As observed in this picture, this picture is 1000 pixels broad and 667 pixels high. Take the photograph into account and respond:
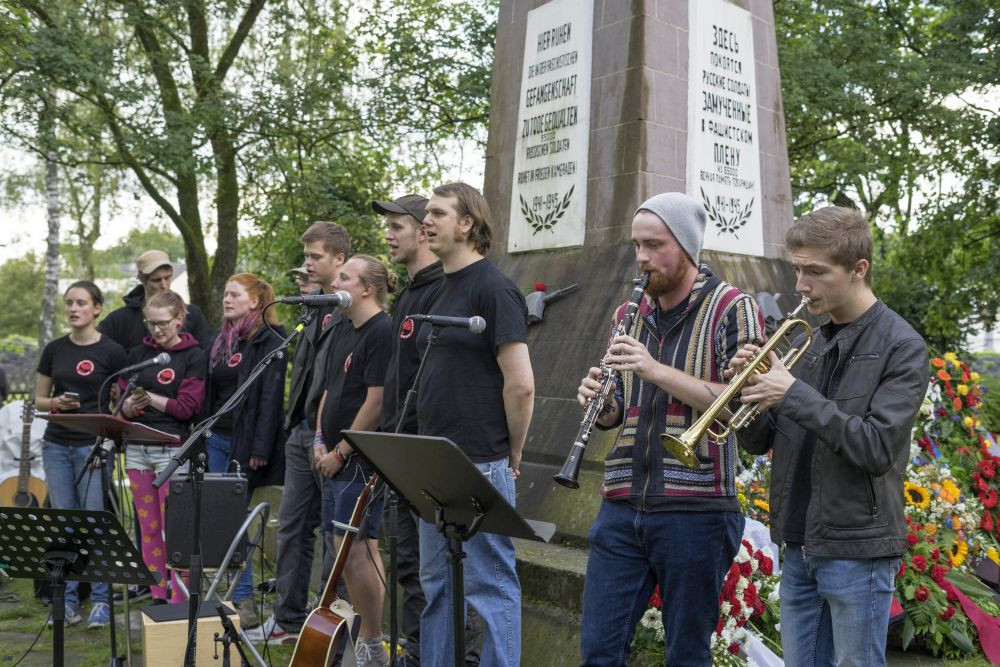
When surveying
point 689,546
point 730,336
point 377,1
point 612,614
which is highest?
point 377,1

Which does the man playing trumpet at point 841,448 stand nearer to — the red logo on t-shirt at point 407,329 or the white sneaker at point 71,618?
the red logo on t-shirt at point 407,329

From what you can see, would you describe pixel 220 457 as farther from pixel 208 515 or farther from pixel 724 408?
pixel 724 408

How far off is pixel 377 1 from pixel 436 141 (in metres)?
2.30

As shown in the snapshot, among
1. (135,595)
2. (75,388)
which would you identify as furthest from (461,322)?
(135,595)

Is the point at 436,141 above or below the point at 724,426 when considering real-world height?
above

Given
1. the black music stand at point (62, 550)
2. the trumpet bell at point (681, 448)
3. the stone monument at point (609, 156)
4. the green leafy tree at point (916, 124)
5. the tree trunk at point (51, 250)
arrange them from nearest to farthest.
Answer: the trumpet bell at point (681, 448) < the black music stand at point (62, 550) < the stone monument at point (609, 156) < the green leafy tree at point (916, 124) < the tree trunk at point (51, 250)

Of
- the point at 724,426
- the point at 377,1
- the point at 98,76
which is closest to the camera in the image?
the point at 724,426

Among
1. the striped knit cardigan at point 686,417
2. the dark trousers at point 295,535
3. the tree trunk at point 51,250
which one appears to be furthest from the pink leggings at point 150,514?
the tree trunk at point 51,250

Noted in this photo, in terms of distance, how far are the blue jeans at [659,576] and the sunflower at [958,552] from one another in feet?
8.67

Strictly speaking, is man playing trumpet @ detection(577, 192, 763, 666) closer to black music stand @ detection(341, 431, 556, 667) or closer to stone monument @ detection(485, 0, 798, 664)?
black music stand @ detection(341, 431, 556, 667)

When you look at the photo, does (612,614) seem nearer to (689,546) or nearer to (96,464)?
(689,546)

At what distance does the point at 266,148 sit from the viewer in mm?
14344

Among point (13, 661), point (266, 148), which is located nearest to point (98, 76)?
point (266, 148)

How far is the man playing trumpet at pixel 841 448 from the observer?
121 inches
